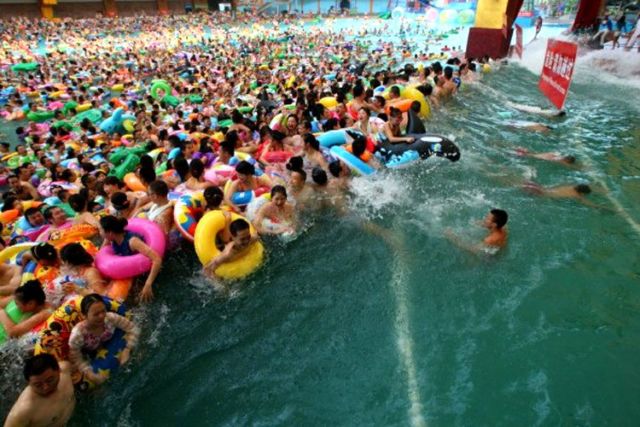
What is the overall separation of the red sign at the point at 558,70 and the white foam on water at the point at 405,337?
4.79 meters

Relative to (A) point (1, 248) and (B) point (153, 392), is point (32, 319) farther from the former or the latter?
(A) point (1, 248)

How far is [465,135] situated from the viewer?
9609mm

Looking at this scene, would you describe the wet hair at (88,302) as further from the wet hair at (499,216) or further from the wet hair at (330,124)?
the wet hair at (330,124)

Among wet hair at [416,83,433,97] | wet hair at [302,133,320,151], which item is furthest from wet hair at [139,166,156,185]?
wet hair at [416,83,433,97]

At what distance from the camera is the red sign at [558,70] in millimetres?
7195

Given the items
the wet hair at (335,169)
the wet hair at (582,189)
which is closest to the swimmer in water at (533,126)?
the wet hair at (582,189)

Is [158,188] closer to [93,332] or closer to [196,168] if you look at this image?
[196,168]

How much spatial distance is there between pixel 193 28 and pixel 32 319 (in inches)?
1374

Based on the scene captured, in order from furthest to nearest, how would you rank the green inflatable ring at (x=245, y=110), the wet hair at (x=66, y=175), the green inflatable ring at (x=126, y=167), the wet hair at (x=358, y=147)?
the green inflatable ring at (x=245, y=110) → the green inflatable ring at (x=126, y=167) → the wet hair at (x=66, y=175) → the wet hair at (x=358, y=147)

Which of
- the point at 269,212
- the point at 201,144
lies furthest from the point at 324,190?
the point at 201,144

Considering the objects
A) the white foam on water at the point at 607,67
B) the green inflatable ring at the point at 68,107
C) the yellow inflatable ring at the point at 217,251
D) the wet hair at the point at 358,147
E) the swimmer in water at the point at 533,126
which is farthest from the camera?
the white foam on water at the point at 607,67

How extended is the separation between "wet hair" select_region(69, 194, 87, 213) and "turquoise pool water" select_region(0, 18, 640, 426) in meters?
1.45

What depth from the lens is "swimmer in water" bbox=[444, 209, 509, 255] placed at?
16.6ft

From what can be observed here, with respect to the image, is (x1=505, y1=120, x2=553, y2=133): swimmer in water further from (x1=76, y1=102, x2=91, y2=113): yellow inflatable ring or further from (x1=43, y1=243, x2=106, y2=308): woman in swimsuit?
(x1=76, y1=102, x2=91, y2=113): yellow inflatable ring
